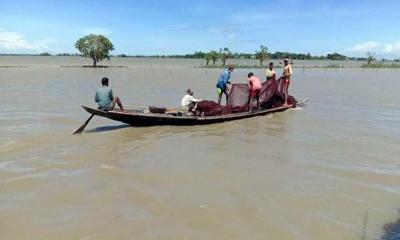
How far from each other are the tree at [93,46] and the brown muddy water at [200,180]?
40.2 meters

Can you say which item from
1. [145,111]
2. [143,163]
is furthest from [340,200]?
[145,111]

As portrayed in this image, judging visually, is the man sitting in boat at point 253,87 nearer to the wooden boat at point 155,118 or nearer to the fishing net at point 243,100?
the fishing net at point 243,100

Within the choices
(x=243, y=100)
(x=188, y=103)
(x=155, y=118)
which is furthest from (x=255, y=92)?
(x=155, y=118)

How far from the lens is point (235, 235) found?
16.6ft

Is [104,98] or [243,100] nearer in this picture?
[104,98]

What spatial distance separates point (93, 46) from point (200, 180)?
155ft

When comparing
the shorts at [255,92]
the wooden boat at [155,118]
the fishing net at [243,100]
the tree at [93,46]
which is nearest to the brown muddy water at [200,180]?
the wooden boat at [155,118]

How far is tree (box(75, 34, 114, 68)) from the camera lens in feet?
168

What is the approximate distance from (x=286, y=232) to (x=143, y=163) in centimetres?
365

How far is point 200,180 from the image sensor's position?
23.2 ft

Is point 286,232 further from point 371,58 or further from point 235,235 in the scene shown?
point 371,58

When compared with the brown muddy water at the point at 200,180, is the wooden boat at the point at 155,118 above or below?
above

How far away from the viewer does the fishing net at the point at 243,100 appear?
12016 mm

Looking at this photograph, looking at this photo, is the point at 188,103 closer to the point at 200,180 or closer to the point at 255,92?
the point at 255,92
